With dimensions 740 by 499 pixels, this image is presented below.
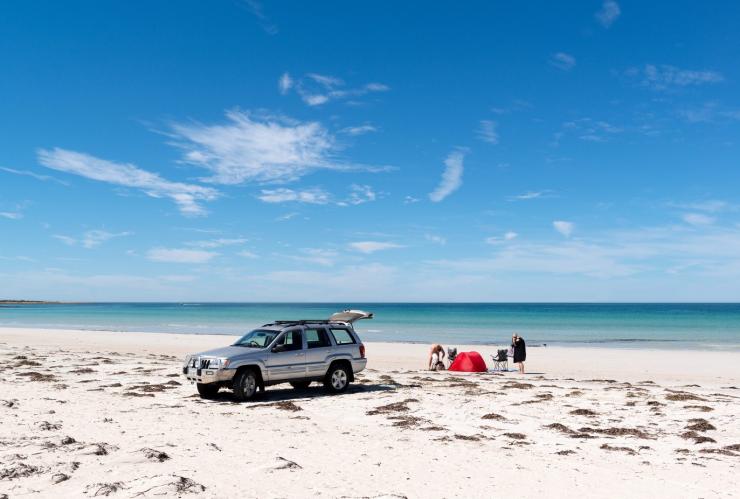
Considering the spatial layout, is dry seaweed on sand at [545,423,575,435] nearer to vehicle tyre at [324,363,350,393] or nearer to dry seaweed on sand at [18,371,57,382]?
vehicle tyre at [324,363,350,393]

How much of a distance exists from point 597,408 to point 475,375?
7805mm

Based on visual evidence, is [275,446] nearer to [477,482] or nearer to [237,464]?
[237,464]

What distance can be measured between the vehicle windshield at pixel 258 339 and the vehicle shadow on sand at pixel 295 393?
1349 mm

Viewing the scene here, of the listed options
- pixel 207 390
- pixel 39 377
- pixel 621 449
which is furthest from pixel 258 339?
pixel 621 449

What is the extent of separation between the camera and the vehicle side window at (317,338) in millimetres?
16266

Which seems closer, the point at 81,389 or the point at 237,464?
the point at 237,464

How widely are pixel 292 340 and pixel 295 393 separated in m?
1.77

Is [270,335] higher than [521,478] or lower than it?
higher

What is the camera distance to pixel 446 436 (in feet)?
35.7

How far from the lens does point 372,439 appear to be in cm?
1070

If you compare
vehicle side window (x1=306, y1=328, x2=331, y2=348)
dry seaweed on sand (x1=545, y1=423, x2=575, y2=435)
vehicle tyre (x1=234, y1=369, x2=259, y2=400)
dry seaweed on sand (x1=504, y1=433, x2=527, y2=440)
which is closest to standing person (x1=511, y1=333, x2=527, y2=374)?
vehicle side window (x1=306, y1=328, x2=331, y2=348)

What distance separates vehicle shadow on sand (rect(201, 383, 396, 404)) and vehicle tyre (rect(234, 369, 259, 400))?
6.7 inches

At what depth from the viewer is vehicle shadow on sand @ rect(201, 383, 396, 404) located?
1536 centimetres

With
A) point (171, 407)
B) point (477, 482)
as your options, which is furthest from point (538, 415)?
point (171, 407)
